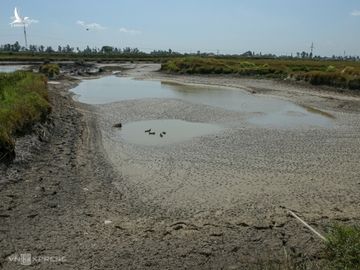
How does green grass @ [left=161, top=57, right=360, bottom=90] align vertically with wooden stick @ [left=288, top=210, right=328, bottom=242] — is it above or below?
below

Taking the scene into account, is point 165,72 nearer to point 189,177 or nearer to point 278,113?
point 278,113

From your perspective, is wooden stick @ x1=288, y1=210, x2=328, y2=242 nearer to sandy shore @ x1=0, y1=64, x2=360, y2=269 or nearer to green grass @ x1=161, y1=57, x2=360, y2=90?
sandy shore @ x1=0, y1=64, x2=360, y2=269

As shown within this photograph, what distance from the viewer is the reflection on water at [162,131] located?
19.1 metres

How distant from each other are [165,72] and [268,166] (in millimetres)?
55218

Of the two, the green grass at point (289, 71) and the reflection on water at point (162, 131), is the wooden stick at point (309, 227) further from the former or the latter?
the green grass at point (289, 71)
